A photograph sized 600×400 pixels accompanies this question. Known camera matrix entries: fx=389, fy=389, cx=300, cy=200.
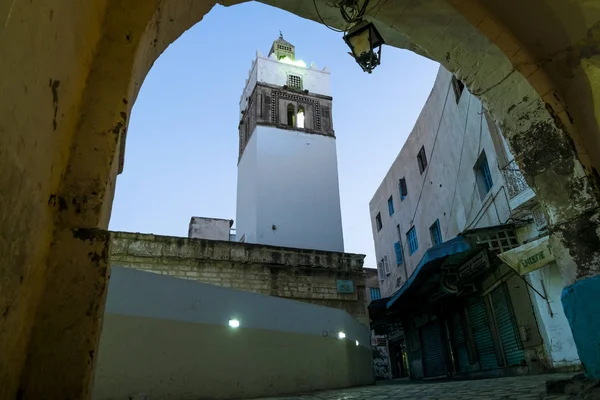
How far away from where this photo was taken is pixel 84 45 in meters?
1.75

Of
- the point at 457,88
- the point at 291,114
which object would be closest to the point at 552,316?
the point at 457,88

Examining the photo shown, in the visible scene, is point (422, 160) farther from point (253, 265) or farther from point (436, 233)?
point (253, 265)

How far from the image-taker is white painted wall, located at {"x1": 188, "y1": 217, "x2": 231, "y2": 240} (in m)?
19.0

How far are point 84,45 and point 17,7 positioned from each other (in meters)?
0.69

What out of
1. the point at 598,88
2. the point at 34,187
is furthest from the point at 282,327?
Answer: the point at 34,187

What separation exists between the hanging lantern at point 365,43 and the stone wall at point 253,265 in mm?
8759

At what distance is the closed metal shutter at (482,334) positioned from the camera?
1191cm

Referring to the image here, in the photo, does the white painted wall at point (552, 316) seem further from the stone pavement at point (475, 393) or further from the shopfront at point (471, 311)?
the stone pavement at point (475, 393)

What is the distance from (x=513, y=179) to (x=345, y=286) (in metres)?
6.18

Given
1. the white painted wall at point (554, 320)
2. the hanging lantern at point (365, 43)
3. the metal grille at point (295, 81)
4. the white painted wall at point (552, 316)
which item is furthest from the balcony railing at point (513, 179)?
the metal grille at point (295, 81)

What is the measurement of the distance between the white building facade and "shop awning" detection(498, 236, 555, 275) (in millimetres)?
178

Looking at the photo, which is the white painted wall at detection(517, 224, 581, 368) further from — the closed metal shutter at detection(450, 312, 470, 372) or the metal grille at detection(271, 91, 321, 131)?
the metal grille at detection(271, 91, 321, 131)

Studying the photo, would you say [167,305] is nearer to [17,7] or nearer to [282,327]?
[282,327]

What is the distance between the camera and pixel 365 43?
381 centimetres
